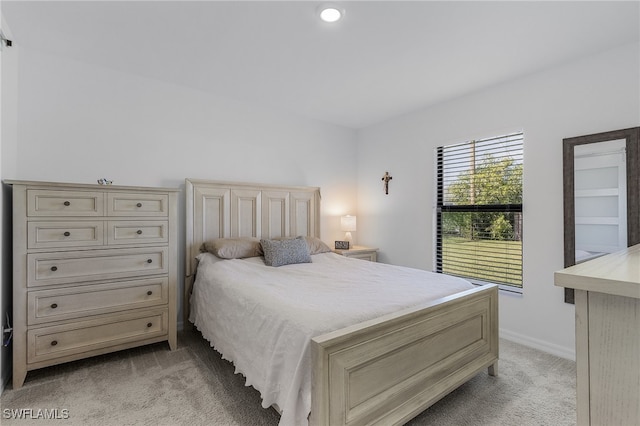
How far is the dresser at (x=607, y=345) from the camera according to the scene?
23.0 inches

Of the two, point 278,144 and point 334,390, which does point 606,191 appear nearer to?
point 334,390

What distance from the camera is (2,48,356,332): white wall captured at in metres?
2.53

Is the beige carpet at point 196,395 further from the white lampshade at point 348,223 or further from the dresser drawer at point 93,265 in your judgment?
the white lampshade at point 348,223

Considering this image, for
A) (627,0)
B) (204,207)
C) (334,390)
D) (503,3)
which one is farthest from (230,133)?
(627,0)

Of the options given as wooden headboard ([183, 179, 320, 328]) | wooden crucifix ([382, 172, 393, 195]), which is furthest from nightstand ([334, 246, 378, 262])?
wooden crucifix ([382, 172, 393, 195])

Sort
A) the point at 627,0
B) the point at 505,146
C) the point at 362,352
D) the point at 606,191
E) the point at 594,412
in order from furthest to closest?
the point at 505,146 < the point at 606,191 < the point at 627,0 < the point at 362,352 < the point at 594,412

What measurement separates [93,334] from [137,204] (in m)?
1.02

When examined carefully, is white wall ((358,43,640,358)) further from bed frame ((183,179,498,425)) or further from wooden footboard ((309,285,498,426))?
wooden footboard ((309,285,498,426))

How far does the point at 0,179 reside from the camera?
2.08 metres

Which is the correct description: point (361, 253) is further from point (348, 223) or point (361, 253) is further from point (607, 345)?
point (607, 345)

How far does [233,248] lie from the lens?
2971 mm

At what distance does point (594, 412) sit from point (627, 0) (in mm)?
2458

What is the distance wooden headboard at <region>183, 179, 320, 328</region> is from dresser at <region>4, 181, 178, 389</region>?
18.3 inches

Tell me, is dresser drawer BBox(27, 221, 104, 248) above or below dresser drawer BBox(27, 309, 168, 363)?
above
